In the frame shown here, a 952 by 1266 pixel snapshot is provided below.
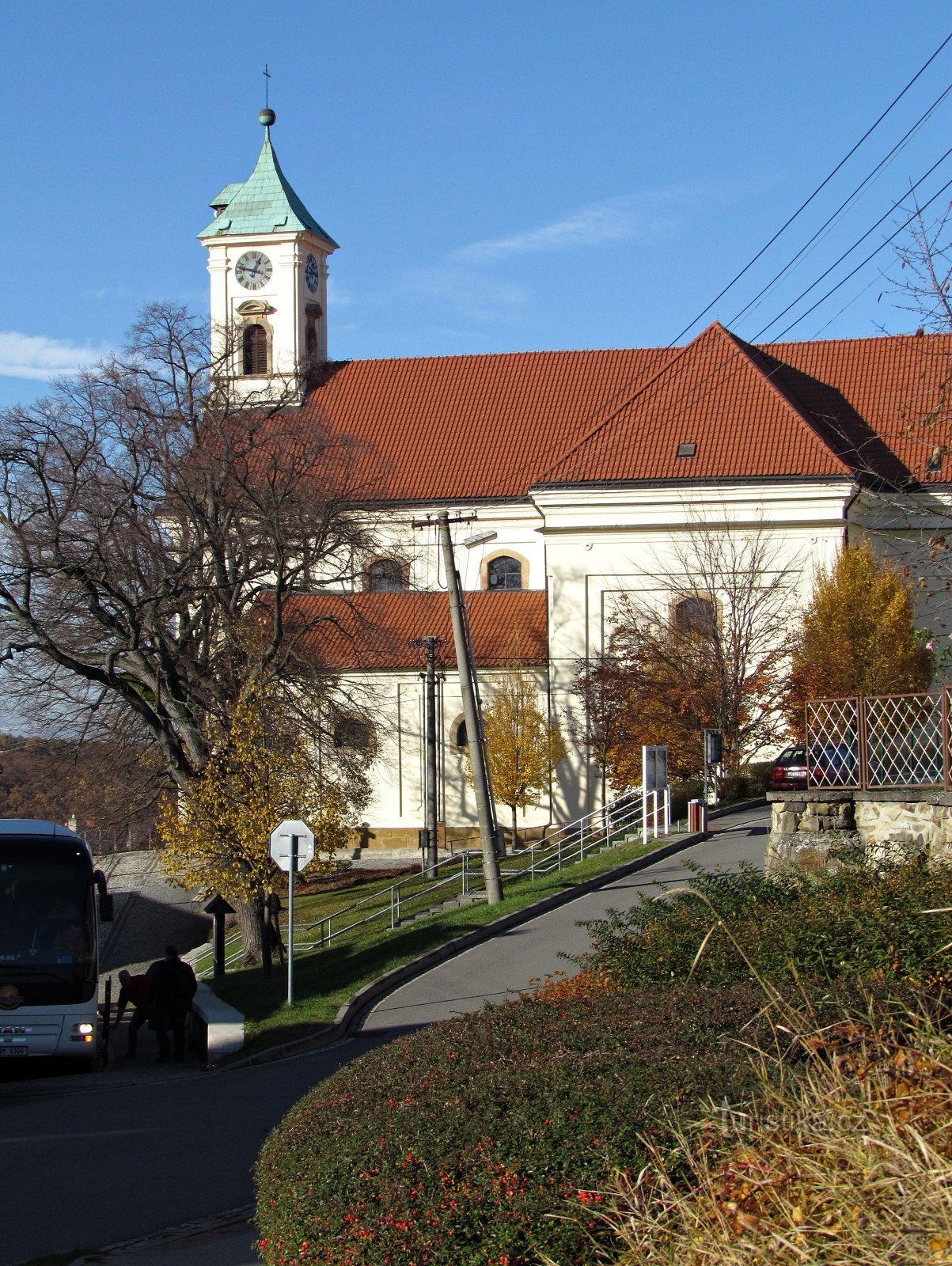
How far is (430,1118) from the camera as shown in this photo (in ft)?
19.2

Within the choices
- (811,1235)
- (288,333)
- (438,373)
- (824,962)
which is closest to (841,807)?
(824,962)

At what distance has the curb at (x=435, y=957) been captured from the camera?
1686 centimetres

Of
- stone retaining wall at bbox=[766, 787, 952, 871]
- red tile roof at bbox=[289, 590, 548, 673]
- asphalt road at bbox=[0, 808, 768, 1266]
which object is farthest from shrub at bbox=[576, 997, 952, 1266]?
red tile roof at bbox=[289, 590, 548, 673]

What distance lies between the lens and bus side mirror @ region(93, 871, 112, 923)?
57.7ft

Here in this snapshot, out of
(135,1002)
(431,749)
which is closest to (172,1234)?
(135,1002)

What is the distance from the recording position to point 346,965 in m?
21.8

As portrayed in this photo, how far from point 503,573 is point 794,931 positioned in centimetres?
3839

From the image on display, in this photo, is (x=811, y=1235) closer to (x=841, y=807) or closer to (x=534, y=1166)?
(x=534, y=1166)

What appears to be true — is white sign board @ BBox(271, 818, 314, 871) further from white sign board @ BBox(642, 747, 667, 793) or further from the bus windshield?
white sign board @ BBox(642, 747, 667, 793)

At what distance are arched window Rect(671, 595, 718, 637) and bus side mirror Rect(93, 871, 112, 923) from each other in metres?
24.9

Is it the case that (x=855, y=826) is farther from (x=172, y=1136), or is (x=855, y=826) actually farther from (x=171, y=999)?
(x=171, y=999)

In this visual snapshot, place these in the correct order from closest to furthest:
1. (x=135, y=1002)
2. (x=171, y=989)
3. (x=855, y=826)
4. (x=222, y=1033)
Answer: (x=855, y=826) < (x=222, y=1033) < (x=171, y=989) < (x=135, y=1002)

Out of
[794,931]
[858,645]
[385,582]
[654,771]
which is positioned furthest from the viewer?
[385,582]

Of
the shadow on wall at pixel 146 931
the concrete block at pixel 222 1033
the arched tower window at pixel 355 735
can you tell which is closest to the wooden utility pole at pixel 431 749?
the arched tower window at pixel 355 735
